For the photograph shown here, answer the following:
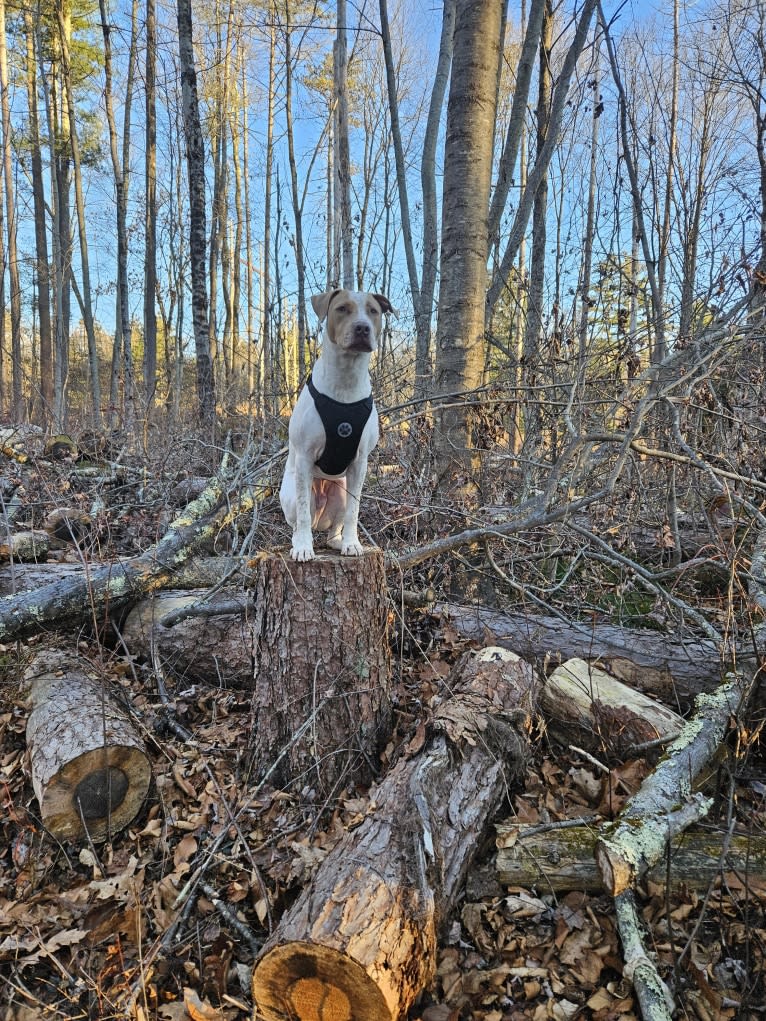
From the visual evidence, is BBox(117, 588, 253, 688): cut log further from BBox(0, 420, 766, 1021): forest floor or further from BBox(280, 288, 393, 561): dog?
BBox(280, 288, 393, 561): dog

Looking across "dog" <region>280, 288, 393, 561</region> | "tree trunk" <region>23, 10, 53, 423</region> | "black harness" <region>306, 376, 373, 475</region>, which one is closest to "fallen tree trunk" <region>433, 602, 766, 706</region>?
"dog" <region>280, 288, 393, 561</region>

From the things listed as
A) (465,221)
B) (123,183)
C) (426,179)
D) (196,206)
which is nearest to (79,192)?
(123,183)

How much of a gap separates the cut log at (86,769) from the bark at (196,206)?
574 centimetres

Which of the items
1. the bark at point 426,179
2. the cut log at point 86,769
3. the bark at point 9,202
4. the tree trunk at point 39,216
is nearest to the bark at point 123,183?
the bark at point 9,202

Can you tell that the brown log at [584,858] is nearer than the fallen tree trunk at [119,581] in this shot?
Yes

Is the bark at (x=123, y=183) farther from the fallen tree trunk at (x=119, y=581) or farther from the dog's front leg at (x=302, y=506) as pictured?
the dog's front leg at (x=302, y=506)

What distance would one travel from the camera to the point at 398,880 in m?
2.03

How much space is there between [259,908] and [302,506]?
5.84ft

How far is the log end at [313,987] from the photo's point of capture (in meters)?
1.76

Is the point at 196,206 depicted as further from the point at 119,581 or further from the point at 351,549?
the point at 351,549

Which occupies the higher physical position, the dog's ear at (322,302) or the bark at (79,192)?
the bark at (79,192)

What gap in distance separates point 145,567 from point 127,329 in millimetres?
10293

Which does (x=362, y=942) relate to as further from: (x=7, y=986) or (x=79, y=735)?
(x=79, y=735)

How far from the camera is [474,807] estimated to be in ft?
8.27
